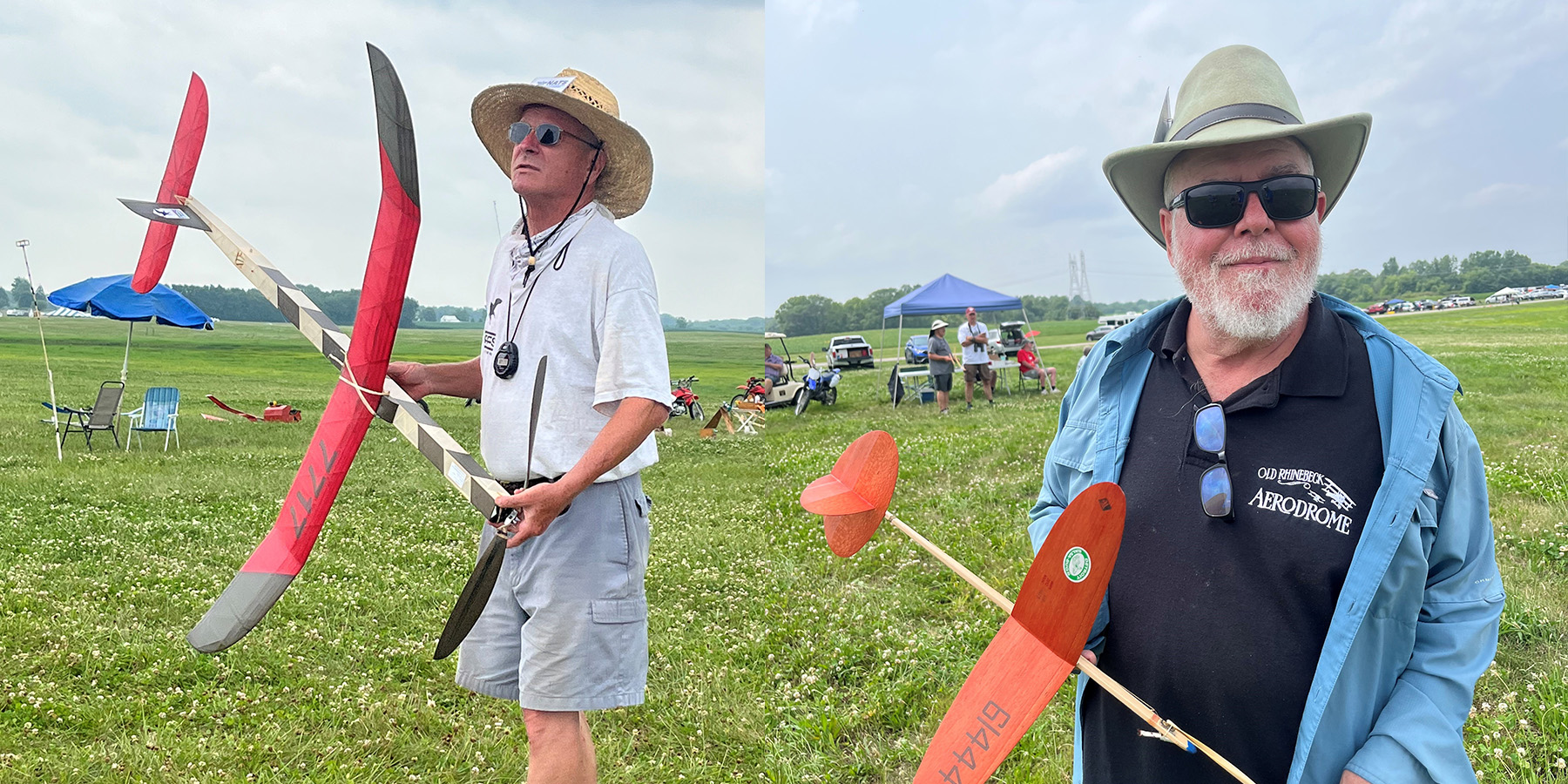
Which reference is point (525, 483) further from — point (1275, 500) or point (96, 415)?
point (96, 415)

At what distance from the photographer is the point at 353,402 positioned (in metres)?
2.31

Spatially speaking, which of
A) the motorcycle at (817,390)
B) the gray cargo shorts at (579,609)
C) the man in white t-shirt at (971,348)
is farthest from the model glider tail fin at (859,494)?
the motorcycle at (817,390)

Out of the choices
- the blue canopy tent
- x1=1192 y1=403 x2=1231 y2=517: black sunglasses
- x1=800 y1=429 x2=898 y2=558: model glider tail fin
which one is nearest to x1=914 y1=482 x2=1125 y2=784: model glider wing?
x1=1192 y1=403 x2=1231 y2=517: black sunglasses

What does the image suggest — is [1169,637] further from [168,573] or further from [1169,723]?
[168,573]

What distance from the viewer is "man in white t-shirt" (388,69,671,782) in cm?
225

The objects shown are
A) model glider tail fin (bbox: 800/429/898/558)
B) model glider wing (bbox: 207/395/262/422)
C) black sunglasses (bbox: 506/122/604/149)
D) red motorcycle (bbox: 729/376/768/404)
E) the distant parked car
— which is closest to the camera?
model glider tail fin (bbox: 800/429/898/558)

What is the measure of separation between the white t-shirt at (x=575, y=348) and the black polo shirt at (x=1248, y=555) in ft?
4.08

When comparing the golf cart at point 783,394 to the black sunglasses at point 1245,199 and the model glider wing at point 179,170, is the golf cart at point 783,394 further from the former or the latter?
the black sunglasses at point 1245,199

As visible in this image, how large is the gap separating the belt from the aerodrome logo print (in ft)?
5.35

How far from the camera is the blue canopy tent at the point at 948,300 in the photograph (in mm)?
16297

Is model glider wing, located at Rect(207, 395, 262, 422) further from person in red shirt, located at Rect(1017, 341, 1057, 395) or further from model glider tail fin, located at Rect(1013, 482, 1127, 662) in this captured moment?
model glider tail fin, located at Rect(1013, 482, 1127, 662)

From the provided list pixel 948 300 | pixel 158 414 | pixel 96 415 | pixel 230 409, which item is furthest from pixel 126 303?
pixel 948 300

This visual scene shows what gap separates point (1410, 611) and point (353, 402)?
8.08 ft

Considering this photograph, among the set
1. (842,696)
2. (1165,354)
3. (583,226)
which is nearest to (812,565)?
(842,696)
